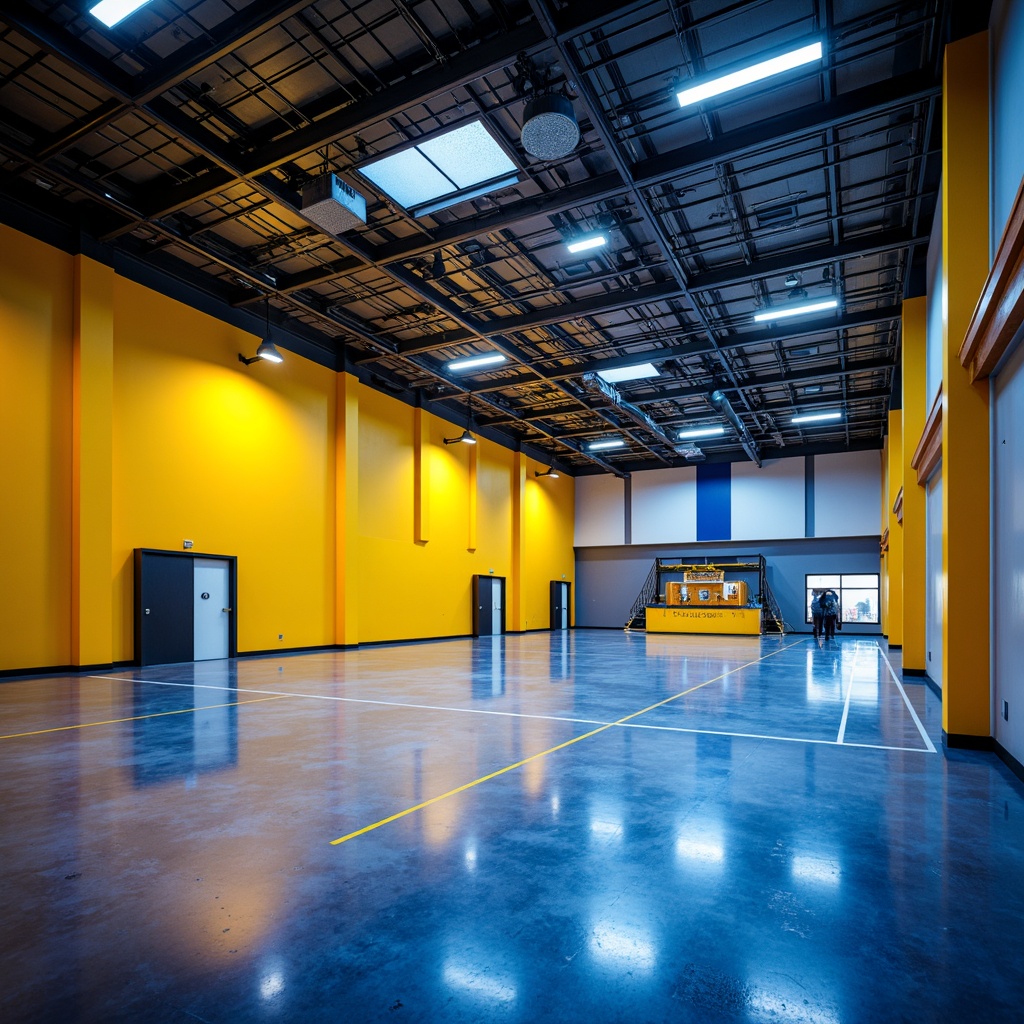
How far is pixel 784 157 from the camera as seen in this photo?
9859 mm

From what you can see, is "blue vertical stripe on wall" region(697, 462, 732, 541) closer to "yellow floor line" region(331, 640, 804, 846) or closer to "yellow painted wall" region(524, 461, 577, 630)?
"yellow painted wall" region(524, 461, 577, 630)

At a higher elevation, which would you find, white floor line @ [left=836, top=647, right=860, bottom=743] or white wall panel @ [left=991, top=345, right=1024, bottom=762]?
white wall panel @ [left=991, top=345, right=1024, bottom=762]

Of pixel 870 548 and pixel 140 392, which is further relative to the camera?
pixel 870 548

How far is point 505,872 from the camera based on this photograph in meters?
3.40

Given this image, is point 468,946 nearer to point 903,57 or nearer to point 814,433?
point 903,57

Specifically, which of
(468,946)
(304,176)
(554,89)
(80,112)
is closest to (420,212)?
(304,176)

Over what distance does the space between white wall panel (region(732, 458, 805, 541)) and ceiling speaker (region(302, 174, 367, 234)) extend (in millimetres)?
22609

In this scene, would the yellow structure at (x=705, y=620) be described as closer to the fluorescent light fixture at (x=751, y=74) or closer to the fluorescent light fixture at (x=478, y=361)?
the fluorescent light fixture at (x=478, y=361)

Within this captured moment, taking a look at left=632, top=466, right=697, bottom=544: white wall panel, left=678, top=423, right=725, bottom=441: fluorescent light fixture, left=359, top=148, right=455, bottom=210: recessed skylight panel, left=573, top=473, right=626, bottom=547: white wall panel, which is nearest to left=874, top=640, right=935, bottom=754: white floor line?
left=359, top=148, right=455, bottom=210: recessed skylight panel

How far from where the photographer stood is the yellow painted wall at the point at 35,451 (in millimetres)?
11141

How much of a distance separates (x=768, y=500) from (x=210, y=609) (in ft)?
74.0

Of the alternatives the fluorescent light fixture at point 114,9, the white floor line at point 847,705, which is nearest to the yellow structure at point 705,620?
the white floor line at point 847,705

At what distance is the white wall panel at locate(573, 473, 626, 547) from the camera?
31.5 metres

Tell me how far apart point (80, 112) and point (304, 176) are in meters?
3.01
